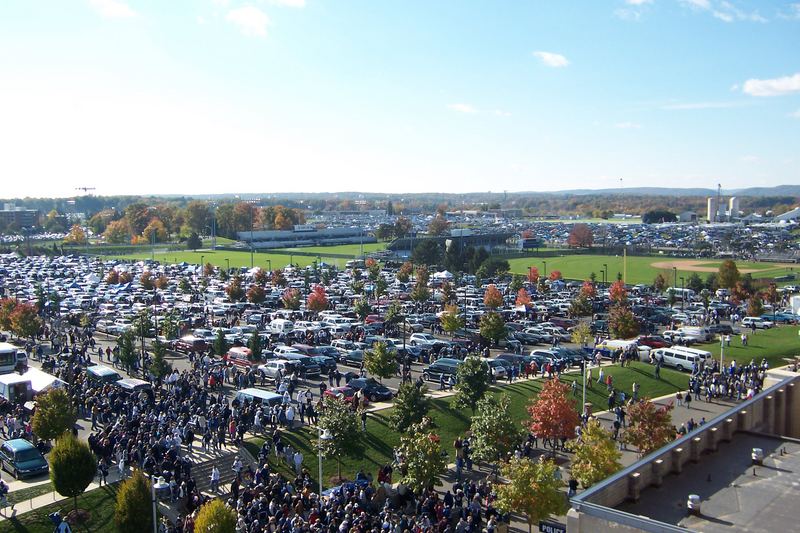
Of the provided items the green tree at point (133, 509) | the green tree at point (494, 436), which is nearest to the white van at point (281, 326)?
the green tree at point (494, 436)

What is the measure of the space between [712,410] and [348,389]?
49.8 feet

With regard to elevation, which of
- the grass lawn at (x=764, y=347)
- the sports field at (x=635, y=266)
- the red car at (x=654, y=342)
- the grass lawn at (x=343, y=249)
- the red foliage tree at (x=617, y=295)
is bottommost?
the grass lawn at (x=343, y=249)

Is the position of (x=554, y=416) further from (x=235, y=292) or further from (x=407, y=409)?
(x=235, y=292)

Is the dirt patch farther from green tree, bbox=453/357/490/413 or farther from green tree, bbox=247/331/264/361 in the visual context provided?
green tree, bbox=453/357/490/413

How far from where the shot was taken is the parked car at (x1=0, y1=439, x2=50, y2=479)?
75.2 ft

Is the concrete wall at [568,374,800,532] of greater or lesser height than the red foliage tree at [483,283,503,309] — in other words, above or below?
above

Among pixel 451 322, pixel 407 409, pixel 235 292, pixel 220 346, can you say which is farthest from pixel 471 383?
pixel 235 292

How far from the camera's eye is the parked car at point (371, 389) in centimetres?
3064

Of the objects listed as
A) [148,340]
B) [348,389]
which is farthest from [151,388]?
[148,340]

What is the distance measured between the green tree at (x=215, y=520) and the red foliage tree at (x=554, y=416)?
12012 mm

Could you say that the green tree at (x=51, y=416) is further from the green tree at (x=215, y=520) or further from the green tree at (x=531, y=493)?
the green tree at (x=531, y=493)

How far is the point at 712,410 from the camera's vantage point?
30312mm

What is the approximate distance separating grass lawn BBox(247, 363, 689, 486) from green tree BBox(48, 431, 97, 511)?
593 centimetres

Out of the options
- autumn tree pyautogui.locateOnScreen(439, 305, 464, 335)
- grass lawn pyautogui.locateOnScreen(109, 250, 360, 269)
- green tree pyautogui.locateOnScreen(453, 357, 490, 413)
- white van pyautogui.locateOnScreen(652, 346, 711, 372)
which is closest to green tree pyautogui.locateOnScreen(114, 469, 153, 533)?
green tree pyautogui.locateOnScreen(453, 357, 490, 413)
